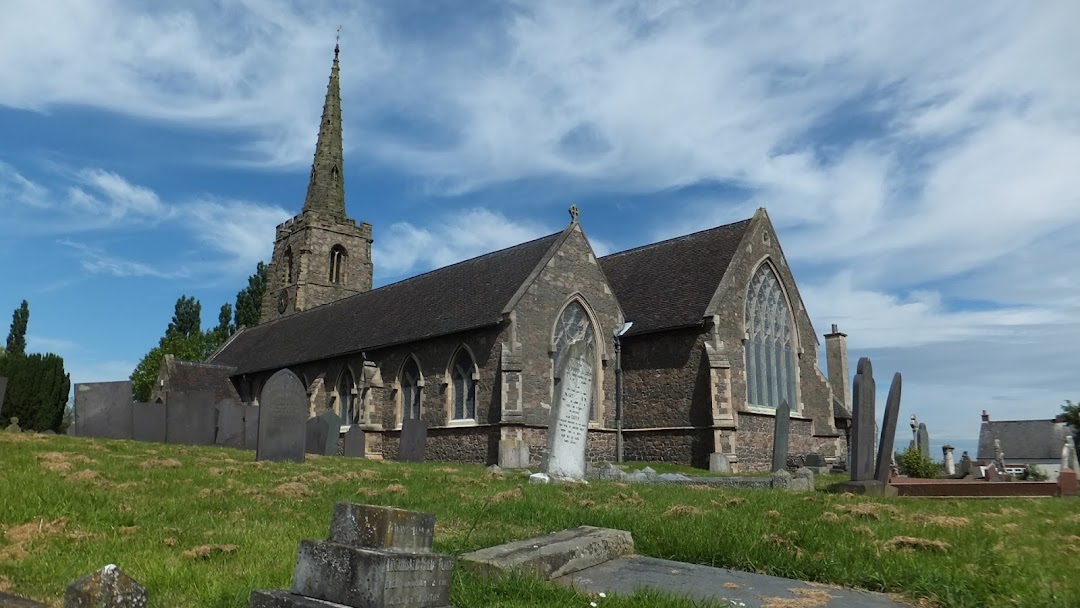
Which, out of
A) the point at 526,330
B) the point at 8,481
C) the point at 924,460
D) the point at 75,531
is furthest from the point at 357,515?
the point at 924,460

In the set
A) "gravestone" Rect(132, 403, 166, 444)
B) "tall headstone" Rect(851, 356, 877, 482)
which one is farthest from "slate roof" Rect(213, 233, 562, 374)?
"tall headstone" Rect(851, 356, 877, 482)

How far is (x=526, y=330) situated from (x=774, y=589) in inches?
795

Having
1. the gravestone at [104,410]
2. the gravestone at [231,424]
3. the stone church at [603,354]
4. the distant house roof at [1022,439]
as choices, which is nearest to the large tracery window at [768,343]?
the stone church at [603,354]

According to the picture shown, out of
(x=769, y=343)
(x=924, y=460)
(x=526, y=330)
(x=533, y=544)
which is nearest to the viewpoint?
(x=533, y=544)

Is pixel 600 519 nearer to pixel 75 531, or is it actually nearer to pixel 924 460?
pixel 75 531

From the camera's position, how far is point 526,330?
25406 millimetres

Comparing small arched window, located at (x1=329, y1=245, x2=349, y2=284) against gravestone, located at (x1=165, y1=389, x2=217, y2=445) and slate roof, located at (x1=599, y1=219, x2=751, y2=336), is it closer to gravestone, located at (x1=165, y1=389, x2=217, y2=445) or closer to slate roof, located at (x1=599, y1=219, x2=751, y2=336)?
slate roof, located at (x1=599, y1=219, x2=751, y2=336)

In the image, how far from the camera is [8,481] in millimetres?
8938

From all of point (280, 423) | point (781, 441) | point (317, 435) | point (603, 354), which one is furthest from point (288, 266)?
point (781, 441)

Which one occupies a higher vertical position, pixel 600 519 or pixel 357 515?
pixel 357 515

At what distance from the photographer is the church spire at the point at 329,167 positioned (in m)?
49.3

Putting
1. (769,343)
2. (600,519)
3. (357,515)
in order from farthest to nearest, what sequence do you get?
(769,343) → (600,519) → (357,515)

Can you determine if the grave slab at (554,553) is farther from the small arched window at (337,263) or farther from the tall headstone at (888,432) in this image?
the small arched window at (337,263)

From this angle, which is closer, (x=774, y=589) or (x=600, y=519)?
(x=774, y=589)
